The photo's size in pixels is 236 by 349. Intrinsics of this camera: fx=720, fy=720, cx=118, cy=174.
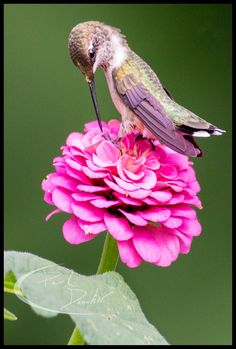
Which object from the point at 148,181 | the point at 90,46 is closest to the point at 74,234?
the point at 148,181

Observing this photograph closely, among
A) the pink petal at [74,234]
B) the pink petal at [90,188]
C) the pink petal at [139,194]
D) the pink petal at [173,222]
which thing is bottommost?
the pink petal at [74,234]

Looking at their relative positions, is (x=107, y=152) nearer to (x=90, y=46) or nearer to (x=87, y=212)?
(x=87, y=212)

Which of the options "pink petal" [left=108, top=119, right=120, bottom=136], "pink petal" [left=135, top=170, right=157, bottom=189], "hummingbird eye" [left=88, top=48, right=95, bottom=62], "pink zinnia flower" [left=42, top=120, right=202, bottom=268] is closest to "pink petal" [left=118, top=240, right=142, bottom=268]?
"pink zinnia flower" [left=42, top=120, right=202, bottom=268]

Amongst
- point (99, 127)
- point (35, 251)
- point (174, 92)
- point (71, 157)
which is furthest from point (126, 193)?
point (174, 92)

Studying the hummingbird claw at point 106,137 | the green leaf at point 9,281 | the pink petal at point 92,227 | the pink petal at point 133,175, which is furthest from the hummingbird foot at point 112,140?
the green leaf at point 9,281

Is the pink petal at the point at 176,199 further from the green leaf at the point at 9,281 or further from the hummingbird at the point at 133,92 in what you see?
the green leaf at the point at 9,281

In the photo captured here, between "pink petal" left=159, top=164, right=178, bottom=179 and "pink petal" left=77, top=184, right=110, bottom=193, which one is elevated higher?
"pink petal" left=159, top=164, right=178, bottom=179

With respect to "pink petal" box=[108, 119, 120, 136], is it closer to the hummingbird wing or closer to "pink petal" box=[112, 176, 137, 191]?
the hummingbird wing
